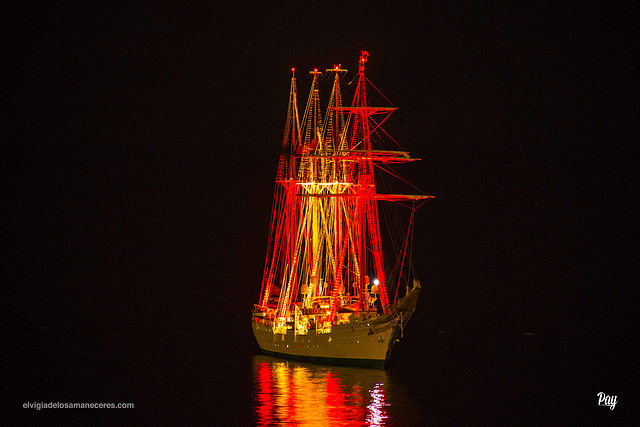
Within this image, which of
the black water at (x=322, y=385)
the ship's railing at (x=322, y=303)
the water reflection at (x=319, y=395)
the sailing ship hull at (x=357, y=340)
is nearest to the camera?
the water reflection at (x=319, y=395)

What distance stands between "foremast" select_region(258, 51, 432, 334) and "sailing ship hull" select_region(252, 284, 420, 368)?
72 centimetres

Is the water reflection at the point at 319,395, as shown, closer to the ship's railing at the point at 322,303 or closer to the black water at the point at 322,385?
the black water at the point at 322,385

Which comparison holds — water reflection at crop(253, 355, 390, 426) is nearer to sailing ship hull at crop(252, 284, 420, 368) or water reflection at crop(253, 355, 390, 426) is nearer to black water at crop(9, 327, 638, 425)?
black water at crop(9, 327, 638, 425)

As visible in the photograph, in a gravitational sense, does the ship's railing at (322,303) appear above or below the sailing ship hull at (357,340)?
above

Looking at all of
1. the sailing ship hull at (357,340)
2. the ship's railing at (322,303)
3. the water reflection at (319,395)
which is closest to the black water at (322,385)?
the water reflection at (319,395)

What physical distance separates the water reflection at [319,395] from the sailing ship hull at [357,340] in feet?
1.98

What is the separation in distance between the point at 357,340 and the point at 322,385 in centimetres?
584

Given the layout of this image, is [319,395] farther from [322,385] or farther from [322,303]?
[322,303]

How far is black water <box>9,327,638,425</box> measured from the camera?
44562mm

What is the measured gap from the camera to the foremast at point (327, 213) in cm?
5891

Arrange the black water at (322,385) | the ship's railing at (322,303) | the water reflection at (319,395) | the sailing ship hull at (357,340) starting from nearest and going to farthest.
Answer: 1. the water reflection at (319,395)
2. the black water at (322,385)
3. the sailing ship hull at (357,340)
4. the ship's railing at (322,303)

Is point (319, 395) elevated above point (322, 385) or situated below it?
below

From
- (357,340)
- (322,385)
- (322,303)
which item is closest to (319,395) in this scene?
(322,385)

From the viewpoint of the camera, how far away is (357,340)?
56.8 meters
